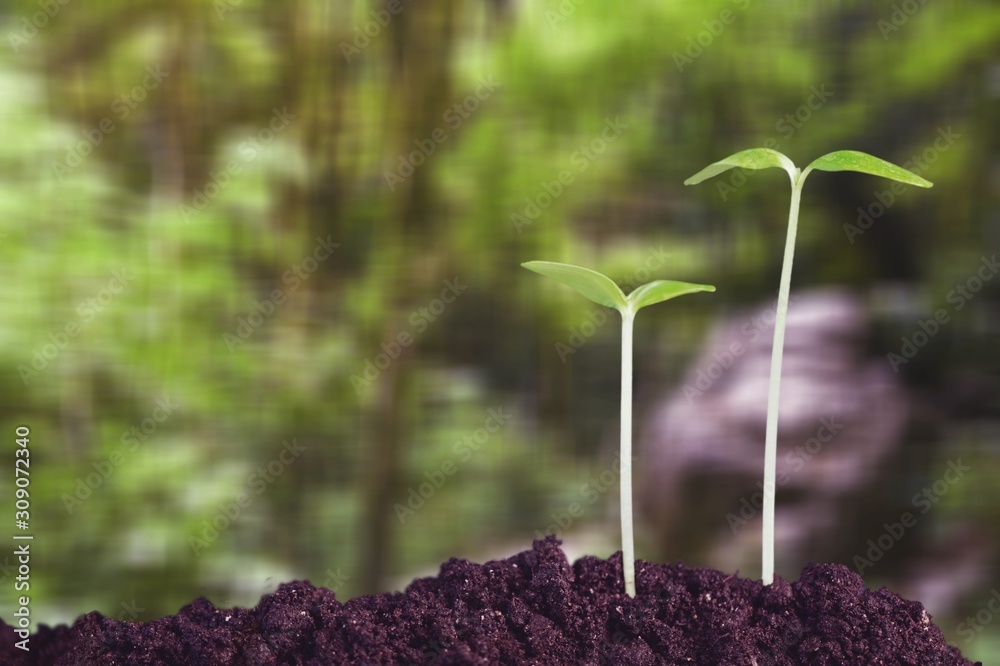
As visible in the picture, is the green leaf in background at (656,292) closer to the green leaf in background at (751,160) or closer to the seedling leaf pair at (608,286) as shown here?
the seedling leaf pair at (608,286)

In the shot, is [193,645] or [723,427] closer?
[193,645]

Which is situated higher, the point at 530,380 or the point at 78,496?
the point at 530,380

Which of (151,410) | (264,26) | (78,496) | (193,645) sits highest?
(264,26)

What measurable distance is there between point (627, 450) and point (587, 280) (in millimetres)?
203

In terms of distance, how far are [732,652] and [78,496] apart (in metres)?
1.25

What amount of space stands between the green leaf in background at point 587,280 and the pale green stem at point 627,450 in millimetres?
22

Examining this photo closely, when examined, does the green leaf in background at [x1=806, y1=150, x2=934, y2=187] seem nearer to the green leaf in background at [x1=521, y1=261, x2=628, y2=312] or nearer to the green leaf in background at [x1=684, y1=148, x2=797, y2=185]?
the green leaf in background at [x1=684, y1=148, x2=797, y2=185]

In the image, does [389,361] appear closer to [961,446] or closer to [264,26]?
[264,26]

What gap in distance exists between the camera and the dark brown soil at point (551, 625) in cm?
94

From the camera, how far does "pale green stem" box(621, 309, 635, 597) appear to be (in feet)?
3.14

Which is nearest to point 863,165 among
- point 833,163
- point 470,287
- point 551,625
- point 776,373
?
point 833,163

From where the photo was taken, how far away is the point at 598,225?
1654mm

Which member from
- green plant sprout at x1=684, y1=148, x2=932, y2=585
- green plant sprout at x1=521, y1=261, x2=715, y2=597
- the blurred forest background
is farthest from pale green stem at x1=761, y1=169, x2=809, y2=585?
the blurred forest background

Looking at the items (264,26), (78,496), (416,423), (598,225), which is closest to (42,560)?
(78,496)
